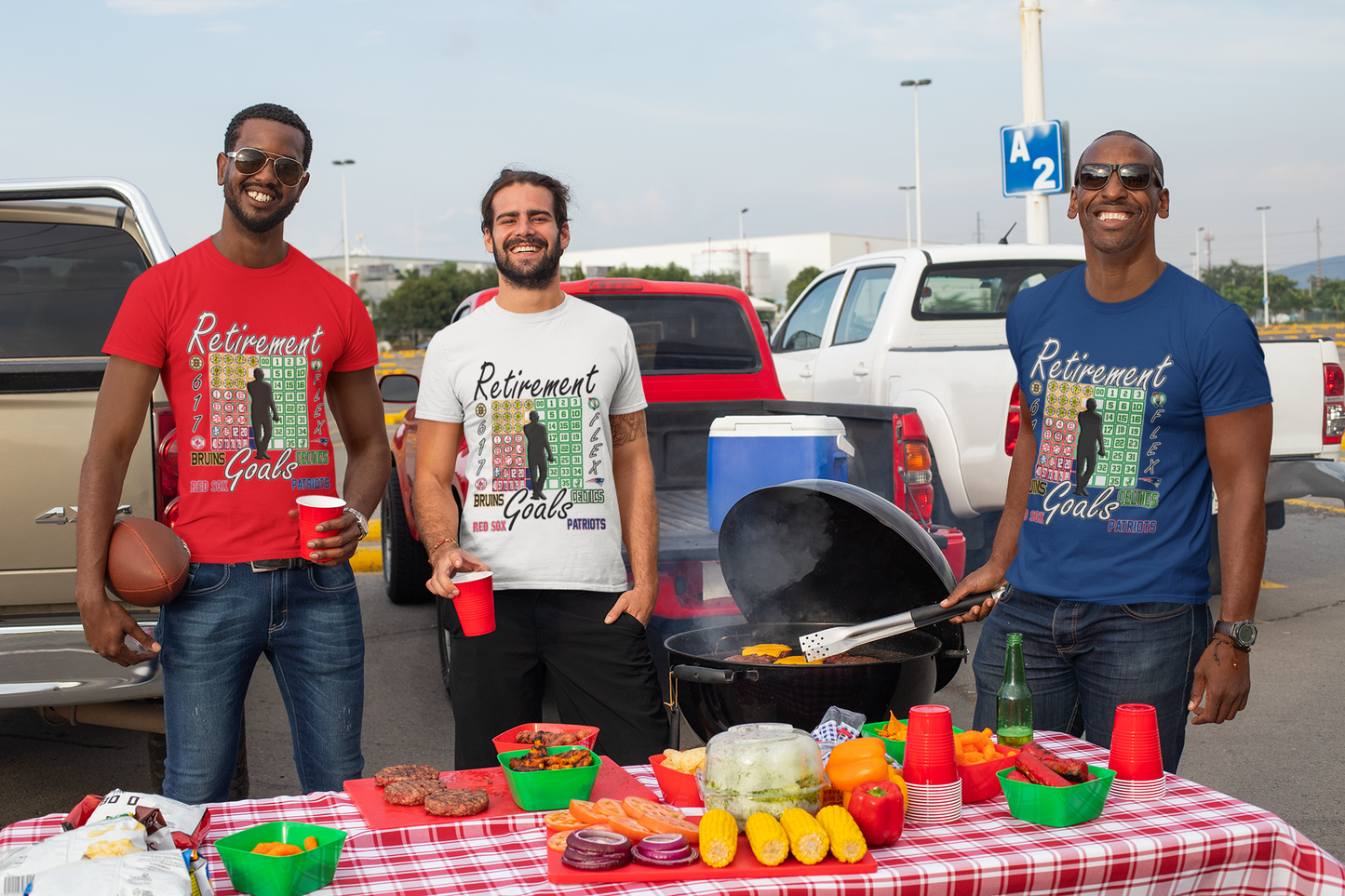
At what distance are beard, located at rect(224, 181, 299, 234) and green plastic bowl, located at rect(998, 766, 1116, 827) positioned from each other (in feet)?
6.86

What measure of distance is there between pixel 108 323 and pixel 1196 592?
360 cm

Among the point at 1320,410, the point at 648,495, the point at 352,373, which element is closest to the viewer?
the point at 352,373

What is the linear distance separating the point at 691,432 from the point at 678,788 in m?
4.01

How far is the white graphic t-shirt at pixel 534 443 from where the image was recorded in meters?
3.00

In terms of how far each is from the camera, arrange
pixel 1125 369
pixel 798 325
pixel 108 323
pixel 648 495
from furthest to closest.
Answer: pixel 798 325
pixel 108 323
pixel 648 495
pixel 1125 369

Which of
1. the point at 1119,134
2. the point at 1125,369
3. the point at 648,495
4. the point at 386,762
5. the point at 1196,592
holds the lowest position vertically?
the point at 386,762

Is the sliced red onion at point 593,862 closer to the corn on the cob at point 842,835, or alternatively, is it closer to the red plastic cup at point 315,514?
the corn on the cob at point 842,835

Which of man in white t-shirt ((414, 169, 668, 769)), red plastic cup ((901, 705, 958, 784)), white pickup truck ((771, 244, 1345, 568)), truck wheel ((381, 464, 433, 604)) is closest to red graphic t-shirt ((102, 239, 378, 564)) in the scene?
man in white t-shirt ((414, 169, 668, 769))

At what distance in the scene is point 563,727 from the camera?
2402 mm

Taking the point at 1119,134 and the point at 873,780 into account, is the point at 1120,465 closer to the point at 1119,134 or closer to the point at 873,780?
the point at 1119,134

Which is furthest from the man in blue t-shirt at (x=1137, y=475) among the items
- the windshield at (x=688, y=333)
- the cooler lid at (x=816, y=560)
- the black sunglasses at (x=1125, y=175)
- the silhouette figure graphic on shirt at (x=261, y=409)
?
the windshield at (x=688, y=333)

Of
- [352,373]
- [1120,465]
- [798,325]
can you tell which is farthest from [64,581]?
[798,325]

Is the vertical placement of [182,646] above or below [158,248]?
below

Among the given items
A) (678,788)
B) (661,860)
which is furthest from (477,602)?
(661,860)
